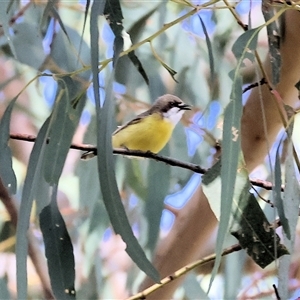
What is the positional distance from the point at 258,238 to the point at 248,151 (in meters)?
0.44

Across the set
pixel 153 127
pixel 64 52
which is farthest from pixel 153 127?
pixel 64 52

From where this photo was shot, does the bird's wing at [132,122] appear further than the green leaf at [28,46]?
Yes

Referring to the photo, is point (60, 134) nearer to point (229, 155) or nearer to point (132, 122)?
point (229, 155)

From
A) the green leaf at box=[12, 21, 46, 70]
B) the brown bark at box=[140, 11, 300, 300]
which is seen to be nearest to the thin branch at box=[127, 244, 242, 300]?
the brown bark at box=[140, 11, 300, 300]

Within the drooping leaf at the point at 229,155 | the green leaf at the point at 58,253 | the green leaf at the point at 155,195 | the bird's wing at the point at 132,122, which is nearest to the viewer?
the drooping leaf at the point at 229,155

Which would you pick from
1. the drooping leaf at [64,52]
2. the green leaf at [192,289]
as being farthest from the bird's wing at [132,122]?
the green leaf at [192,289]

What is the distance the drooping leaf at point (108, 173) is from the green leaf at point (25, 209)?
102 mm

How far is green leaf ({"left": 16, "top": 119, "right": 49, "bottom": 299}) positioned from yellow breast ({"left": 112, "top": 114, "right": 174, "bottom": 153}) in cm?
53

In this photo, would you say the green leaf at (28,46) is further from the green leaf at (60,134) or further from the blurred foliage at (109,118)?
the green leaf at (60,134)

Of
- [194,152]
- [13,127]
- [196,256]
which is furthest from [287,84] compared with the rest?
[13,127]

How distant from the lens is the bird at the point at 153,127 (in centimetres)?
109

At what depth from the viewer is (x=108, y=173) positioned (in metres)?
0.43

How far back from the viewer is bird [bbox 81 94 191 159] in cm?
109

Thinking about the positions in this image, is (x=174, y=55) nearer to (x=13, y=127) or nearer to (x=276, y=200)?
(x=13, y=127)
